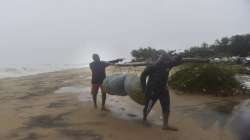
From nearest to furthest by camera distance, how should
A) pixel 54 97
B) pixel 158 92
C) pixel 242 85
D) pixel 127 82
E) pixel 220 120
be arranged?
pixel 158 92 < pixel 220 120 < pixel 127 82 < pixel 242 85 < pixel 54 97

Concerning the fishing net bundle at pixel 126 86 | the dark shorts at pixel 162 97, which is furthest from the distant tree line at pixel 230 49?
the dark shorts at pixel 162 97

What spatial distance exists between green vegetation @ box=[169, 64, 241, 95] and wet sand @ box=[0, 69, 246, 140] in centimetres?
54

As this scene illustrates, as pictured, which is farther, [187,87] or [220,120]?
[187,87]

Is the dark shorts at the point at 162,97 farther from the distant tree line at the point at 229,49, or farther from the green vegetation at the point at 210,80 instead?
the distant tree line at the point at 229,49

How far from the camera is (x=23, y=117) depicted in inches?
414

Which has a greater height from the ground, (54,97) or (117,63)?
(117,63)

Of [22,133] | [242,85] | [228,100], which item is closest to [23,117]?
[22,133]

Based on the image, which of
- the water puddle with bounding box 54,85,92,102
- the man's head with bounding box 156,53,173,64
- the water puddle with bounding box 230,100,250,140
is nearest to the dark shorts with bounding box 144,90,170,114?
the man's head with bounding box 156,53,173,64

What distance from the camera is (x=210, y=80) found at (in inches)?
499

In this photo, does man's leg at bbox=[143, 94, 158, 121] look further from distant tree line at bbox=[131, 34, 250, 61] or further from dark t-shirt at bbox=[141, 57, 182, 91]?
distant tree line at bbox=[131, 34, 250, 61]

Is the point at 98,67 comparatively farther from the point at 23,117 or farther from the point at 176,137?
the point at 176,137

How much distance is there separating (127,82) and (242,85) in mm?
4735

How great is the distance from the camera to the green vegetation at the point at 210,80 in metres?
12.5

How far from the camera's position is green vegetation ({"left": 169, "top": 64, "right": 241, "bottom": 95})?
12516 millimetres
